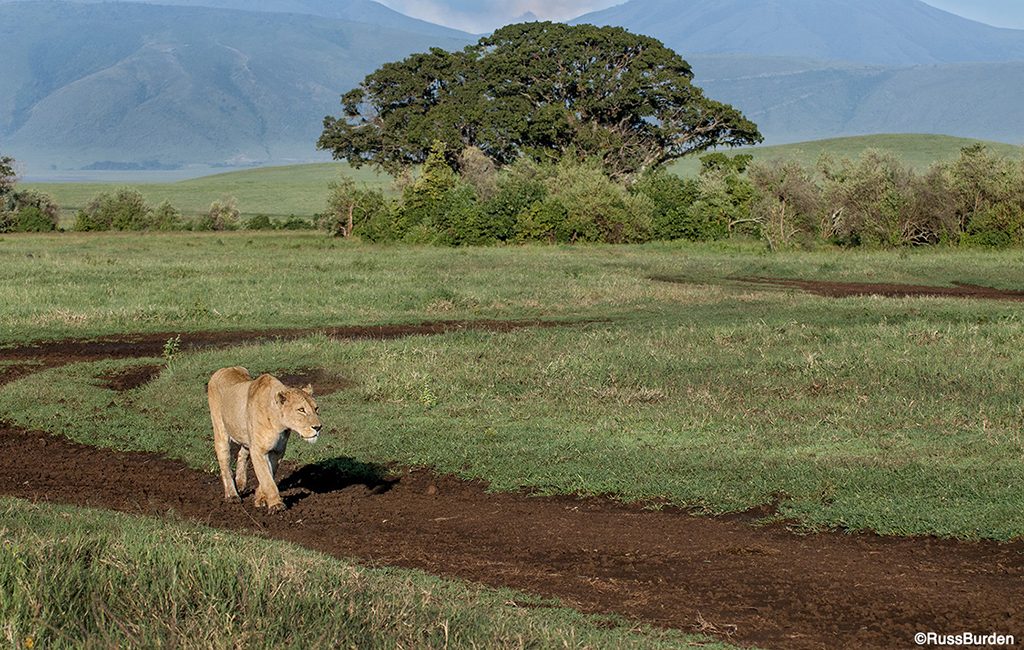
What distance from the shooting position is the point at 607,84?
59.8 m

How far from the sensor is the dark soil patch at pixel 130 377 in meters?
17.5

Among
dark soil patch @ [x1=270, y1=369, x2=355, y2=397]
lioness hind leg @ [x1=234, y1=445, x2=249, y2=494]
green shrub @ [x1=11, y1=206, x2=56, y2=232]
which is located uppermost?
lioness hind leg @ [x1=234, y1=445, x2=249, y2=494]

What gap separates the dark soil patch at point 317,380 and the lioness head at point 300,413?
21.5 ft

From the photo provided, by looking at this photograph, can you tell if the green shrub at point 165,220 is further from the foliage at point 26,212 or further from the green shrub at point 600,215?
the green shrub at point 600,215

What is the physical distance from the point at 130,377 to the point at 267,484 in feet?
27.1

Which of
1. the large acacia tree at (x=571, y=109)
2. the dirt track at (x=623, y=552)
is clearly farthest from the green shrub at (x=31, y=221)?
the dirt track at (x=623, y=552)

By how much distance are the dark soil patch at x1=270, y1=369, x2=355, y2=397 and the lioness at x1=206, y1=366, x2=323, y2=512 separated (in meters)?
4.96

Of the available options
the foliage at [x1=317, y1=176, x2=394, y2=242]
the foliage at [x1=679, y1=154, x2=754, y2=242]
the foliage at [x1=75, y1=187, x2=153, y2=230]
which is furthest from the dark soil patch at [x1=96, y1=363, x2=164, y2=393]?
the foliage at [x1=75, y1=187, x2=153, y2=230]

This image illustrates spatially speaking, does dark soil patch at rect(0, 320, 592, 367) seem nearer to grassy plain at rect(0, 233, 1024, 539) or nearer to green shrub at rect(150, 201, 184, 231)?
grassy plain at rect(0, 233, 1024, 539)

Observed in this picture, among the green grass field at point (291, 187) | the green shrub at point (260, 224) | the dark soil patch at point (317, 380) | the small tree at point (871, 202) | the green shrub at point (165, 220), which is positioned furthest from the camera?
the green grass field at point (291, 187)

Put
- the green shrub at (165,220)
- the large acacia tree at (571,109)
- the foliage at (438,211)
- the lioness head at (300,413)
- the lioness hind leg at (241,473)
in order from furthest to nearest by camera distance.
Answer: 1. the green shrub at (165,220)
2. the large acacia tree at (571,109)
3. the foliage at (438,211)
4. the lioness hind leg at (241,473)
5. the lioness head at (300,413)

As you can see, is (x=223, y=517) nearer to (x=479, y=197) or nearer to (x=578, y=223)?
(x=578, y=223)

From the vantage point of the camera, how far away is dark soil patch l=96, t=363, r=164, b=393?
17.5 m

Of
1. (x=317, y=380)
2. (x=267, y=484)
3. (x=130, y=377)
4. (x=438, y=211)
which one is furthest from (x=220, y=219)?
(x=267, y=484)
